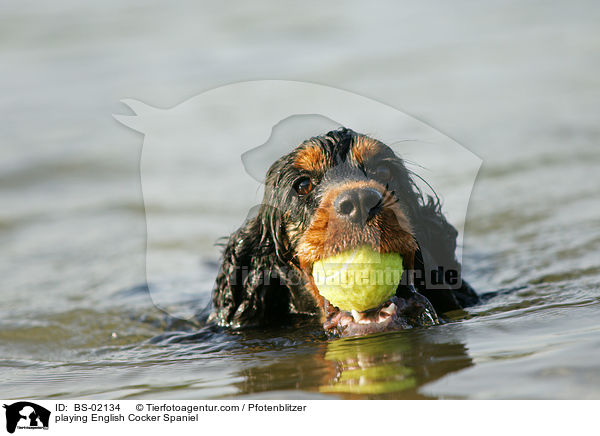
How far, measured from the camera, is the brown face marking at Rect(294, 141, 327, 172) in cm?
459

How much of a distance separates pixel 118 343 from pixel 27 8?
17.9m

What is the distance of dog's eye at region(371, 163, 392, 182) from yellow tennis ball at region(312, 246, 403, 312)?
0.56 metres

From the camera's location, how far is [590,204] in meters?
8.79

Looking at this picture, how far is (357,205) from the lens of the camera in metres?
4.13

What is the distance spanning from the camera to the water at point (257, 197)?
157 inches

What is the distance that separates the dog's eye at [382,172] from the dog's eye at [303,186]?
0.40 m

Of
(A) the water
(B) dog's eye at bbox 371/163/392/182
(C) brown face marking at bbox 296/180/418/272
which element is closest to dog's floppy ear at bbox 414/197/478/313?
(A) the water

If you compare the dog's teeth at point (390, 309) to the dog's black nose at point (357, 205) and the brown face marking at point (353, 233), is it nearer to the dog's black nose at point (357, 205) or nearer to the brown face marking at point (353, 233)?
the brown face marking at point (353, 233)

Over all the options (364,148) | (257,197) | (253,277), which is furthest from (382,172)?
(253,277)
